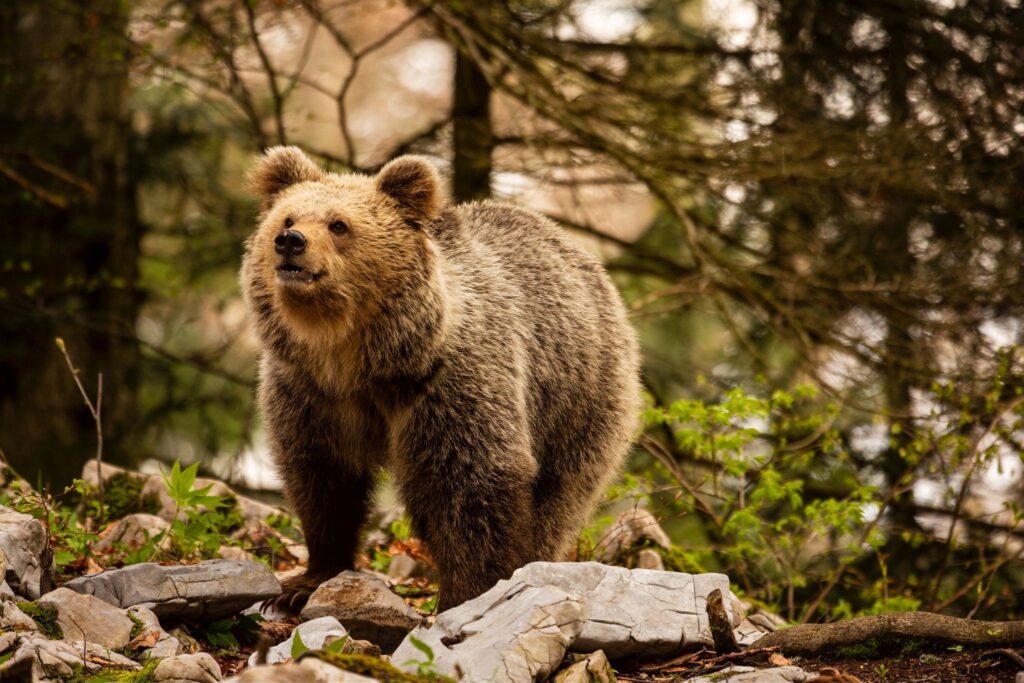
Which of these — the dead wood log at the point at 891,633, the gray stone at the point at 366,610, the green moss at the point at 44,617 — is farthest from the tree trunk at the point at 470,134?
the green moss at the point at 44,617

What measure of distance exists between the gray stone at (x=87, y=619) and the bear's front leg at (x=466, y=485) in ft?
5.01

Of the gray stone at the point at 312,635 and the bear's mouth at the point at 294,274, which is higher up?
the bear's mouth at the point at 294,274

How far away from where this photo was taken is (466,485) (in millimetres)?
5586

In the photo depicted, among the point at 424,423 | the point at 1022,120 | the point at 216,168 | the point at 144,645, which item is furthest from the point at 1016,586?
the point at 216,168

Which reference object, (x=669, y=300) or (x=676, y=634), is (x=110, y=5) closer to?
(x=669, y=300)

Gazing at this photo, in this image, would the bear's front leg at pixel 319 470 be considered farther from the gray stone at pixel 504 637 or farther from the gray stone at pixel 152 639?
the gray stone at pixel 504 637

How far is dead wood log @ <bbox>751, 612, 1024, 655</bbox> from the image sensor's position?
4914 millimetres

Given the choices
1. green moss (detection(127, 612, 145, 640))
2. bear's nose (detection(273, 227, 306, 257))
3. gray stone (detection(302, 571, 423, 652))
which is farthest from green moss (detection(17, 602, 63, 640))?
bear's nose (detection(273, 227, 306, 257))

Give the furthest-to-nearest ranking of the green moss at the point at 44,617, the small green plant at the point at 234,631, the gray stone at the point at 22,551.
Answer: the small green plant at the point at 234,631 → the gray stone at the point at 22,551 → the green moss at the point at 44,617

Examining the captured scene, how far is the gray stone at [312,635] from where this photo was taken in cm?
479

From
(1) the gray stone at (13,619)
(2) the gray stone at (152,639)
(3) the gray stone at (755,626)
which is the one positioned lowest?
(3) the gray stone at (755,626)

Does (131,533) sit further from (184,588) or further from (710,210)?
(710,210)

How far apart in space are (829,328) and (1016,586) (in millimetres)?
2684

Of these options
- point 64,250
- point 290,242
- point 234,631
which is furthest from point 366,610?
point 64,250
